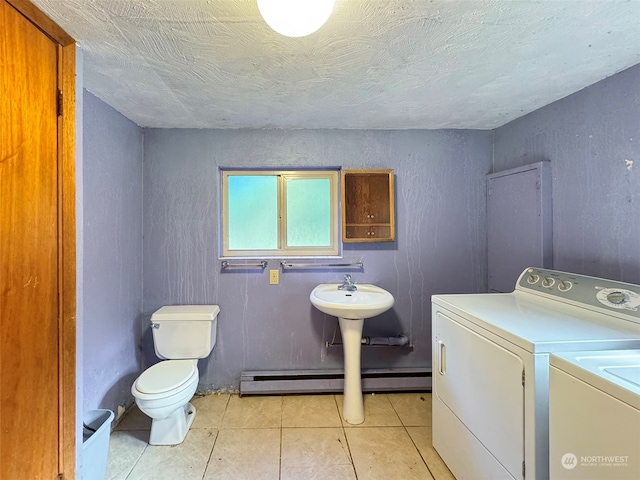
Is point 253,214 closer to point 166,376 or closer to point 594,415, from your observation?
point 166,376

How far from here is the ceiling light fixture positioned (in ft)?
2.66

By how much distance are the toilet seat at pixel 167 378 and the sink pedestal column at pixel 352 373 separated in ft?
3.14

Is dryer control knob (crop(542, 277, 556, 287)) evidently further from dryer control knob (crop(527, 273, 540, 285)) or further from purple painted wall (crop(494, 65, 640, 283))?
purple painted wall (crop(494, 65, 640, 283))

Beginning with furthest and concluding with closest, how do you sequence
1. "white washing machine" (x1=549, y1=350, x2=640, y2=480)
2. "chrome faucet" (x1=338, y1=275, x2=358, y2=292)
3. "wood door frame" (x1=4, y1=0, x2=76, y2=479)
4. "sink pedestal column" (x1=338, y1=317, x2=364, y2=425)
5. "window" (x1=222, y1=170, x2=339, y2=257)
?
"window" (x1=222, y1=170, x2=339, y2=257)
"chrome faucet" (x1=338, y1=275, x2=358, y2=292)
"sink pedestal column" (x1=338, y1=317, x2=364, y2=425)
"wood door frame" (x1=4, y1=0, x2=76, y2=479)
"white washing machine" (x1=549, y1=350, x2=640, y2=480)

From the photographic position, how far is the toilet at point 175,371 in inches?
61.7

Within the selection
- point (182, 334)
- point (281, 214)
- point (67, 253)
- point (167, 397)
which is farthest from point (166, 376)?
point (281, 214)

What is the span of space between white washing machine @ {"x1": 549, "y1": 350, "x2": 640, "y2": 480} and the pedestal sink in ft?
3.02

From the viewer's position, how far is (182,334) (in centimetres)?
194

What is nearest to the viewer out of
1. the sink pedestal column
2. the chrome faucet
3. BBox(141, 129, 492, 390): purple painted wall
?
the sink pedestal column

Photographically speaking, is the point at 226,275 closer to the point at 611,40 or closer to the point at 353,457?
the point at 353,457

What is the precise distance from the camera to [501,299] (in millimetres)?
1541

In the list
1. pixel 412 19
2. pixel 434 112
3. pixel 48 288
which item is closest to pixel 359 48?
pixel 412 19

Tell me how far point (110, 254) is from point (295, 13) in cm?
172

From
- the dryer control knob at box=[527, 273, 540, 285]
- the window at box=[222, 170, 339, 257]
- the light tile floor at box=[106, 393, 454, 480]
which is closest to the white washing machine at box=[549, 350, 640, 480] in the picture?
the dryer control knob at box=[527, 273, 540, 285]
